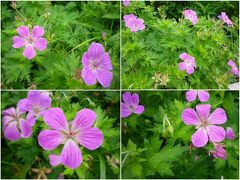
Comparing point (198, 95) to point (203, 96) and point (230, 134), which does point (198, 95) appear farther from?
point (230, 134)

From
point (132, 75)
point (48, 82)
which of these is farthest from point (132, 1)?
point (48, 82)

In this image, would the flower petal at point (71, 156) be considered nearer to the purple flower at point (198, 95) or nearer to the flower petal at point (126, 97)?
the flower petal at point (126, 97)

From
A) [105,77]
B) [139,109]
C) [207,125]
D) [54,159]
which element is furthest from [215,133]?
[54,159]

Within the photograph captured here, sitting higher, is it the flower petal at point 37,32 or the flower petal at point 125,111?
the flower petal at point 37,32

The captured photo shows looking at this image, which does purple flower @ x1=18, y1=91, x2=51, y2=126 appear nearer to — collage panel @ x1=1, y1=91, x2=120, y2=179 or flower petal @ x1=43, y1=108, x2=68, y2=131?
collage panel @ x1=1, y1=91, x2=120, y2=179

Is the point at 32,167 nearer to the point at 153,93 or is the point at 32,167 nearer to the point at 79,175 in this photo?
the point at 79,175

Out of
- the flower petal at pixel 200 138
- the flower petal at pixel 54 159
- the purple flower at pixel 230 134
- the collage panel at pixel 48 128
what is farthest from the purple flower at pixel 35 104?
the purple flower at pixel 230 134

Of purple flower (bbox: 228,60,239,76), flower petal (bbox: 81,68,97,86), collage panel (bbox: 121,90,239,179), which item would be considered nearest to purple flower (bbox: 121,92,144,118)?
collage panel (bbox: 121,90,239,179)
